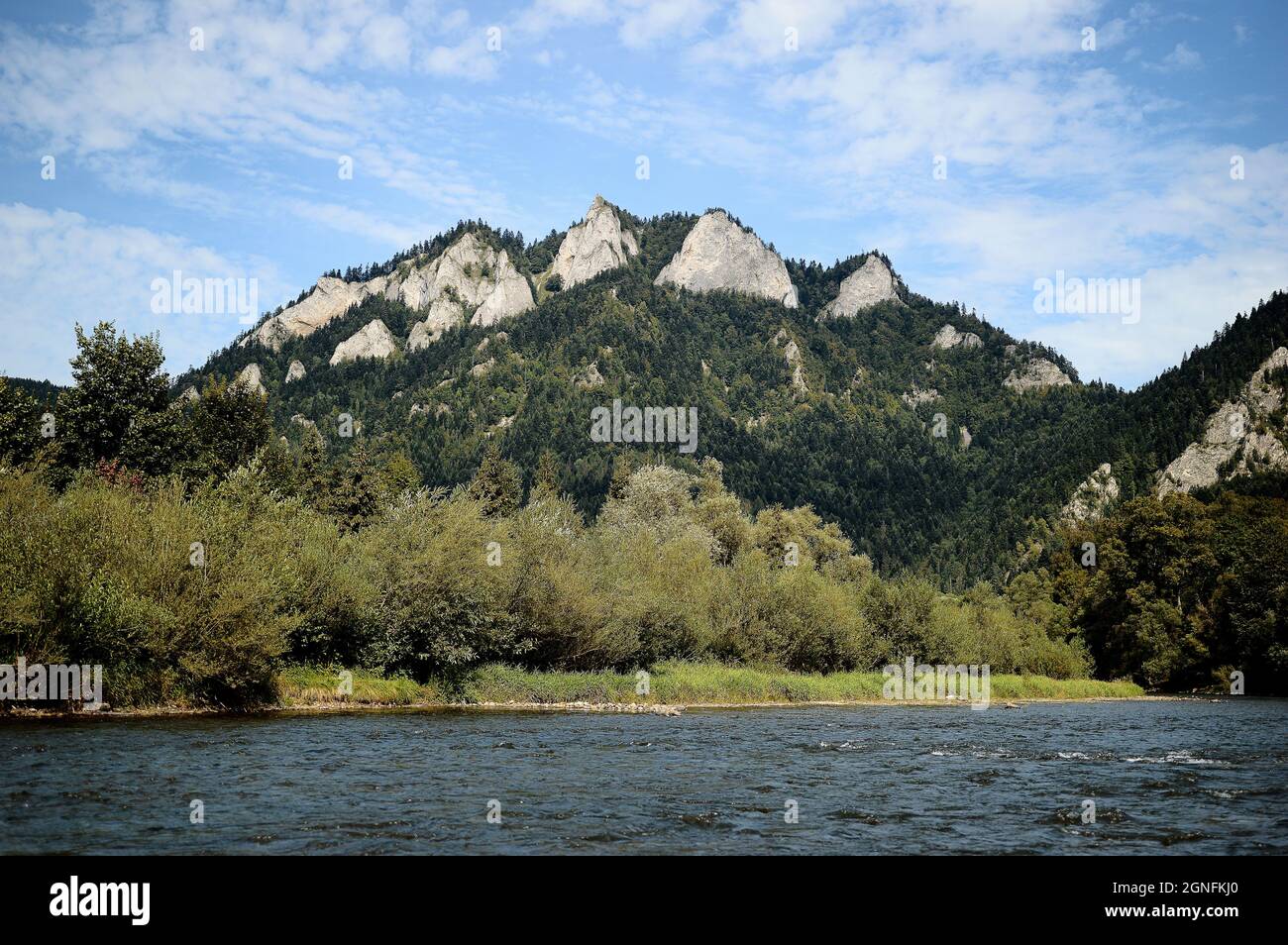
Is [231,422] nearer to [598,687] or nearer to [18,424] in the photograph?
[18,424]

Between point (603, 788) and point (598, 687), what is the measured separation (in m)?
31.9

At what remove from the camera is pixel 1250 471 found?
618 ft

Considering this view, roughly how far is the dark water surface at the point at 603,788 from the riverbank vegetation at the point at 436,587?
4.31 metres

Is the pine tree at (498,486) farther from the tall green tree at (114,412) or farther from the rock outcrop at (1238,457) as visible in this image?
the rock outcrop at (1238,457)

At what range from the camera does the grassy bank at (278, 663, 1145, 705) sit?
47375 mm

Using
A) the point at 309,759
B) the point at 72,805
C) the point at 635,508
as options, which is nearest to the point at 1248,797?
the point at 309,759

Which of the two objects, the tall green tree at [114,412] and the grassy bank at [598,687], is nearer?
the grassy bank at [598,687]

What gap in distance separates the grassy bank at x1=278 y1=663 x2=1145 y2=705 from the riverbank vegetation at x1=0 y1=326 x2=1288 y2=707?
0.77 ft

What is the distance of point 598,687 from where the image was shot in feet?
191

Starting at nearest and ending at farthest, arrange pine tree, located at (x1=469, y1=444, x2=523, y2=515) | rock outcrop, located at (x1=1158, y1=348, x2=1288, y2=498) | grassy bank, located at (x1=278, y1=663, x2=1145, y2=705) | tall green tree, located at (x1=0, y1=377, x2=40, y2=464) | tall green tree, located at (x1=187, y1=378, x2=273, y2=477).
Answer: grassy bank, located at (x1=278, y1=663, x2=1145, y2=705), tall green tree, located at (x1=0, y1=377, x2=40, y2=464), tall green tree, located at (x1=187, y1=378, x2=273, y2=477), pine tree, located at (x1=469, y1=444, x2=523, y2=515), rock outcrop, located at (x1=1158, y1=348, x2=1288, y2=498)

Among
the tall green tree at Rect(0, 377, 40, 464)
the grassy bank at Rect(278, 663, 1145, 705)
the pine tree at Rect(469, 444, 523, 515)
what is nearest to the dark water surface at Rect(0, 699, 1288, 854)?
the grassy bank at Rect(278, 663, 1145, 705)

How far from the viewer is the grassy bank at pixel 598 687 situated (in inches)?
1865

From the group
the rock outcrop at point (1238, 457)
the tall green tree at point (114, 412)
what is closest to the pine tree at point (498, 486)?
the tall green tree at point (114, 412)

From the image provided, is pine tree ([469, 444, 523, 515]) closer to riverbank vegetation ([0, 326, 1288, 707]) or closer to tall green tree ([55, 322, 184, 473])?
riverbank vegetation ([0, 326, 1288, 707])
